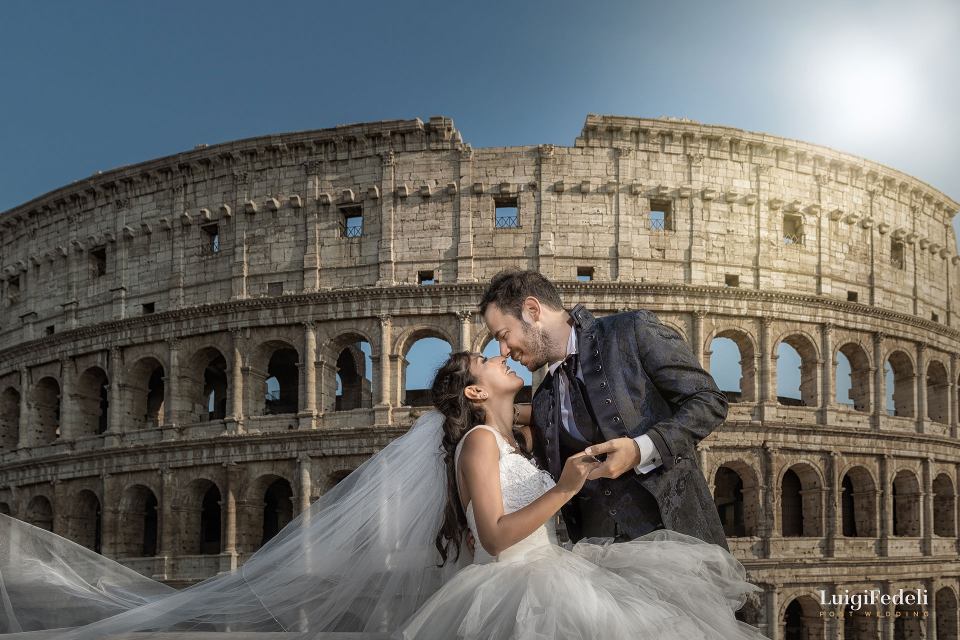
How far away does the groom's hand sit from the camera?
3180 mm

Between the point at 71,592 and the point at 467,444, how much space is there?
254 cm

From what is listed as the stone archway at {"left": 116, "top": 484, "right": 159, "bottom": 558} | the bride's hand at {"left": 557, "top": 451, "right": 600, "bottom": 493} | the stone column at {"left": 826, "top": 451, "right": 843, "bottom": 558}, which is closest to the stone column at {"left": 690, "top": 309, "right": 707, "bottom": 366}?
the stone column at {"left": 826, "top": 451, "right": 843, "bottom": 558}

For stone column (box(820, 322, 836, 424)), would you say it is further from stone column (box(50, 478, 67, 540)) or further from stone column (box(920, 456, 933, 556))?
stone column (box(50, 478, 67, 540))

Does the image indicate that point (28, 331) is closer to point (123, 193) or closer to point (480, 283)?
point (123, 193)

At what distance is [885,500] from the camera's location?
2477cm

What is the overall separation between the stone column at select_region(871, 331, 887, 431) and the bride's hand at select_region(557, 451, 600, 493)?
24974mm

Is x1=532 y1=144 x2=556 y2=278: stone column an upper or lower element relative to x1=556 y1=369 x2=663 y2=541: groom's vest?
upper

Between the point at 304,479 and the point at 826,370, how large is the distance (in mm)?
15527

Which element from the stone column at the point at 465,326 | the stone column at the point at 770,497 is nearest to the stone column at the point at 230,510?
the stone column at the point at 465,326

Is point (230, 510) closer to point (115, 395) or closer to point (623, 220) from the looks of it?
point (115, 395)

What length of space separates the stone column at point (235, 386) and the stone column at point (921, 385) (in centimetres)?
2103

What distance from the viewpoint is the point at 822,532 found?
23.4m

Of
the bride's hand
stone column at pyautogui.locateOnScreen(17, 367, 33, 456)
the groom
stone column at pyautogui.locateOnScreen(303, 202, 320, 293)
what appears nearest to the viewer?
the bride's hand

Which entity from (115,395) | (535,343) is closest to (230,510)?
(115,395)
